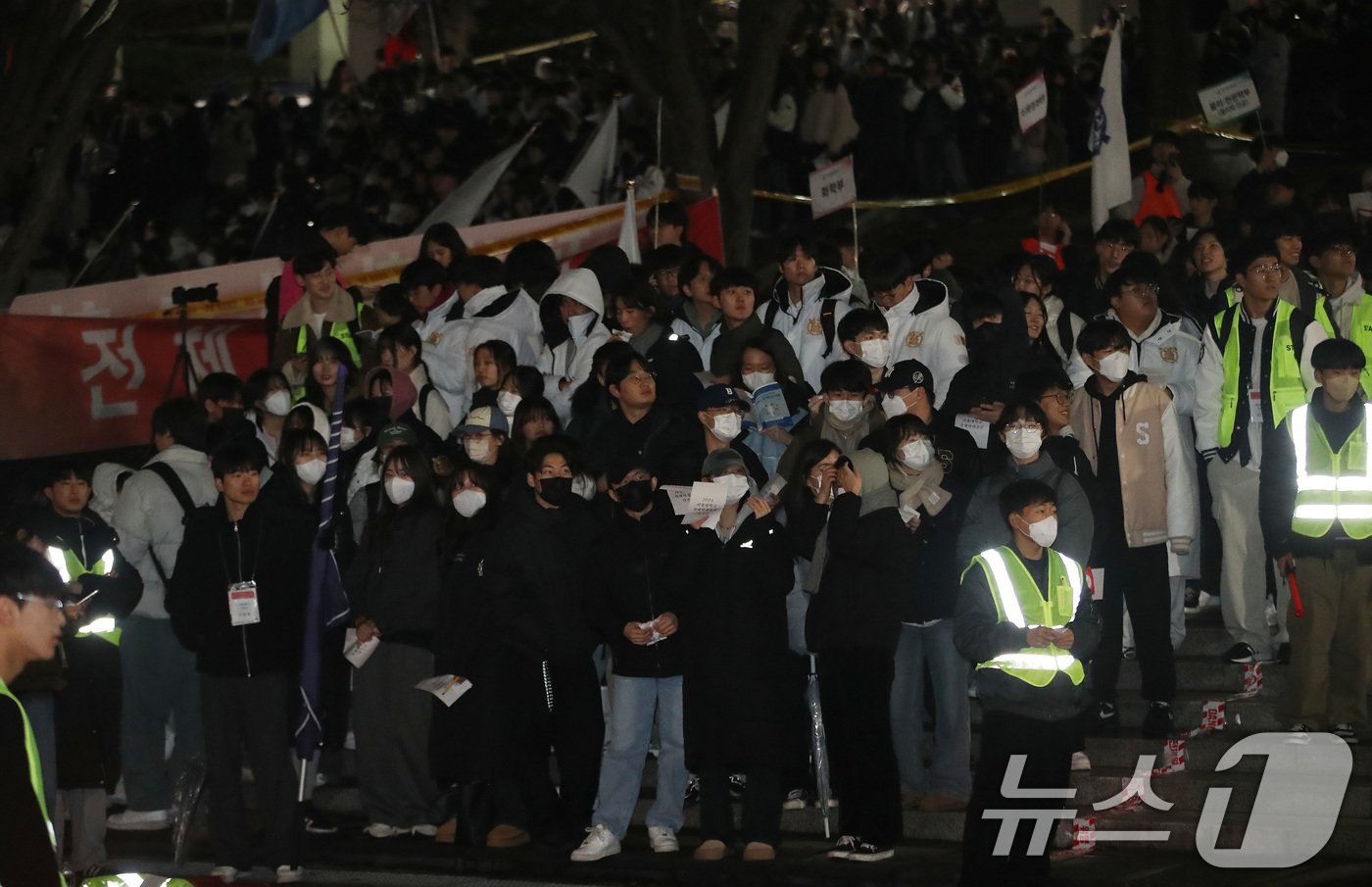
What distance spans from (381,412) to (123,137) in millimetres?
13564

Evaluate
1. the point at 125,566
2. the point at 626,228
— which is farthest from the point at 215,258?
the point at 125,566

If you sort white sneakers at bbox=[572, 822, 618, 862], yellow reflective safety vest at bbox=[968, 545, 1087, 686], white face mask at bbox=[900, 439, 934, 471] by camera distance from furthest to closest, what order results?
white sneakers at bbox=[572, 822, 618, 862]
white face mask at bbox=[900, 439, 934, 471]
yellow reflective safety vest at bbox=[968, 545, 1087, 686]

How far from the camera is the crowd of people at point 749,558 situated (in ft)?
35.0

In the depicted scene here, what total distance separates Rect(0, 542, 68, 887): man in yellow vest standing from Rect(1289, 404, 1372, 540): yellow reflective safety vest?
670 cm

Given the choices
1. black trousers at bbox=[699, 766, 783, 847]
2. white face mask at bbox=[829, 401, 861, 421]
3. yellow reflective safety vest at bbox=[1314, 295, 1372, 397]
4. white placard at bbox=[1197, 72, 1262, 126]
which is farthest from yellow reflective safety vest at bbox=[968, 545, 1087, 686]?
white placard at bbox=[1197, 72, 1262, 126]

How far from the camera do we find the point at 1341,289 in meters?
12.4

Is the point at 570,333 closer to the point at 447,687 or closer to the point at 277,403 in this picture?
the point at 277,403

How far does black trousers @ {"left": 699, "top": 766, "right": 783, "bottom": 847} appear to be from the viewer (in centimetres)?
1083

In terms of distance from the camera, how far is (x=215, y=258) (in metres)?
22.6

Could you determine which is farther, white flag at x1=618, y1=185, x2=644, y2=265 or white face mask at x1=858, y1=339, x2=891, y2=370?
white flag at x1=618, y1=185, x2=644, y2=265

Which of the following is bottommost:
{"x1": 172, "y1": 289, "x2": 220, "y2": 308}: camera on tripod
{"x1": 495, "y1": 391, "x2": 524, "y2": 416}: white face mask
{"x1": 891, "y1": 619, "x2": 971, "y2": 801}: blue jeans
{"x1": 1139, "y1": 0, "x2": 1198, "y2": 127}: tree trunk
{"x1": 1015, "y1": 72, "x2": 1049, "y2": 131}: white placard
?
{"x1": 891, "y1": 619, "x2": 971, "y2": 801}: blue jeans

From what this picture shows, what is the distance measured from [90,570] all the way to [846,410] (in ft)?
13.1

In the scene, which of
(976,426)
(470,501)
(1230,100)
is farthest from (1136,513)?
(1230,100)

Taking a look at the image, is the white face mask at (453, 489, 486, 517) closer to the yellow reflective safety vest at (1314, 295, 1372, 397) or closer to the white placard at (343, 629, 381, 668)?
the white placard at (343, 629, 381, 668)
